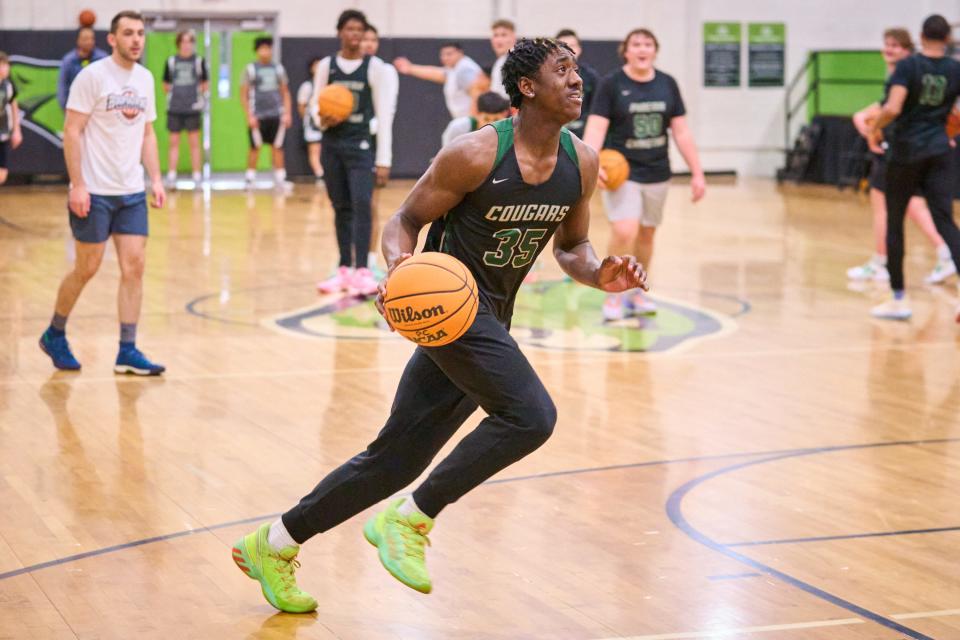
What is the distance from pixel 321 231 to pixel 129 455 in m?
9.78

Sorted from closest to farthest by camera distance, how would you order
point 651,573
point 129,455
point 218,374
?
point 651,573 < point 129,455 < point 218,374

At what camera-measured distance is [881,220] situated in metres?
12.5

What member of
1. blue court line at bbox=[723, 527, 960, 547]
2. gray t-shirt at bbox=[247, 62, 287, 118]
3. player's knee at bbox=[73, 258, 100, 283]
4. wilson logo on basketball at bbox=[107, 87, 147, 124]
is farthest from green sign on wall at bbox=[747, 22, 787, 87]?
blue court line at bbox=[723, 527, 960, 547]

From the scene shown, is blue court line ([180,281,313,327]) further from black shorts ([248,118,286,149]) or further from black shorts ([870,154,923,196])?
black shorts ([248,118,286,149])

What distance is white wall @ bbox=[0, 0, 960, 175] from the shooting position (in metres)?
23.3

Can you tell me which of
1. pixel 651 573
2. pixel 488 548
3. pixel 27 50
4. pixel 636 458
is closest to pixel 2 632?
pixel 488 548

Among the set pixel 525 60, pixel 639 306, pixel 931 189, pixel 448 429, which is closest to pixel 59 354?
pixel 639 306

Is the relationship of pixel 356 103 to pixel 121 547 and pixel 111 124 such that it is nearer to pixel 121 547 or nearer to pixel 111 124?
pixel 111 124

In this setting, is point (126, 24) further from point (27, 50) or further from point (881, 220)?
point (27, 50)

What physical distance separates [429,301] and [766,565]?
5.72 ft

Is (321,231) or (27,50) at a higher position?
(27,50)

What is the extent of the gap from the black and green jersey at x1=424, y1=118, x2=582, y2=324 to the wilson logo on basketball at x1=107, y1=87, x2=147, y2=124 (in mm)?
3888

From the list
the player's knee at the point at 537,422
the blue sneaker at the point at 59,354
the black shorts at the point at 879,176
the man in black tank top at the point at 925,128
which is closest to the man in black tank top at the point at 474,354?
the player's knee at the point at 537,422

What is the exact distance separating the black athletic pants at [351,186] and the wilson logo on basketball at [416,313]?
23.8 feet
